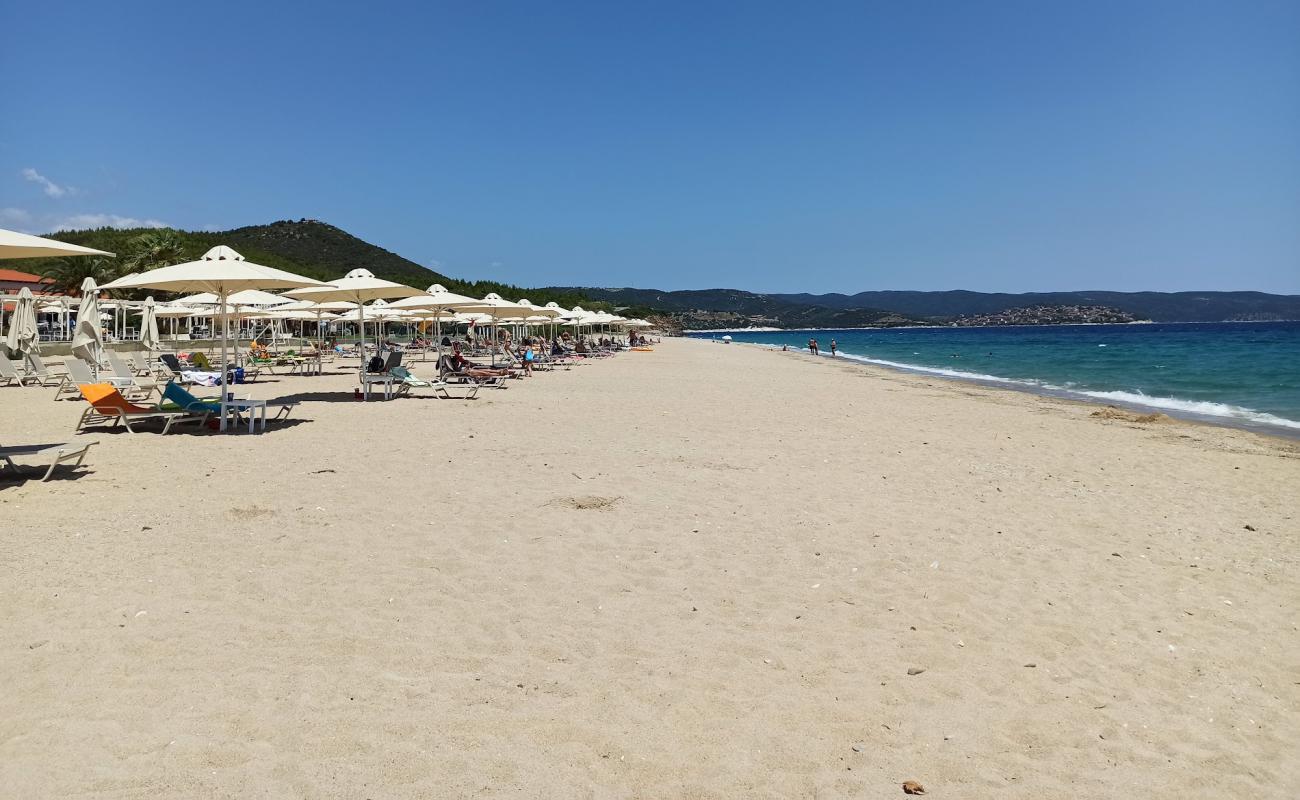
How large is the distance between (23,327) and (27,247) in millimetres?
12903

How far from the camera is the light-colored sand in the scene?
99.7 inches

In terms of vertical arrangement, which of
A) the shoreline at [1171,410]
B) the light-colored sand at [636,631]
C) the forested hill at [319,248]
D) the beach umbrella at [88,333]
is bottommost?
the shoreline at [1171,410]

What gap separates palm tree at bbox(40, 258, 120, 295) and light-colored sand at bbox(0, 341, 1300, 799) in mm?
40059

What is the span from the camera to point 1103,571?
461cm

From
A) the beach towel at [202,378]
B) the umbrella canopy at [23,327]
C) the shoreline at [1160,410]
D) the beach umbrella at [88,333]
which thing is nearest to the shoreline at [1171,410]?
the shoreline at [1160,410]

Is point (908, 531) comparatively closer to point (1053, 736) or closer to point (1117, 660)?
point (1117, 660)

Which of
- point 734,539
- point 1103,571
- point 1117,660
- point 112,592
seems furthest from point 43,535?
point 1103,571

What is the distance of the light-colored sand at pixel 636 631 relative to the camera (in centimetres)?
253

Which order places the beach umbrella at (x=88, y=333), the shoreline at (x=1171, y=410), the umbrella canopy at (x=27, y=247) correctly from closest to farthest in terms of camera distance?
the umbrella canopy at (x=27, y=247), the beach umbrella at (x=88, y=333), the shoreline at (x=1171, y=410)

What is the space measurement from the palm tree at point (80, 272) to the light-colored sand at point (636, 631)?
131 ft

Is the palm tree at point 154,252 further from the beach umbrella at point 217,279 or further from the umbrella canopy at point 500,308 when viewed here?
the beach umbrella at point 217,279

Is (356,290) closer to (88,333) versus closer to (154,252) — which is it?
(88,333)

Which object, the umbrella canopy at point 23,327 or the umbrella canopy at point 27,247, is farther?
the umbrella canopy at point 23,327

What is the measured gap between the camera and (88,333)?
12.9 m
